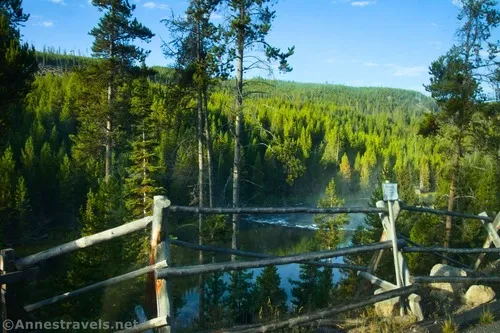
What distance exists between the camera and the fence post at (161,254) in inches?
156

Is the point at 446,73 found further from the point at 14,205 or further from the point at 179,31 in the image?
the point at 14,205

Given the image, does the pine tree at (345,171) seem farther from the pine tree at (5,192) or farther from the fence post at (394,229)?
the fence post at (394,229)

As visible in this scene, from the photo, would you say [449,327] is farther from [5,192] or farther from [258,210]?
[5,192]

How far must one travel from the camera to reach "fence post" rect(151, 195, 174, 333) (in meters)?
3.96

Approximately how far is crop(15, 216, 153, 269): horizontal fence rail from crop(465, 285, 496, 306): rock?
16.9 feet

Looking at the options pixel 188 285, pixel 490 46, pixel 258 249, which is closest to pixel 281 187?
pixel 258 249

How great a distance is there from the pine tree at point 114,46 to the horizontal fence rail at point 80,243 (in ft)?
68.8

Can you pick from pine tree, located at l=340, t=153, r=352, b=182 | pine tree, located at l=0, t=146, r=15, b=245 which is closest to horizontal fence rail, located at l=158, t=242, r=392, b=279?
pine tree, located at l=0, t=146, r=15, b=245

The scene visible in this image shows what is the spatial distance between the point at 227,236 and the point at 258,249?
105 feet

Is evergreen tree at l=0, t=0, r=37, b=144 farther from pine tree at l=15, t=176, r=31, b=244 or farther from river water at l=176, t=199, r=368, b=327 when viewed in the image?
pine tree at l=15, t=176, r=31, b=244

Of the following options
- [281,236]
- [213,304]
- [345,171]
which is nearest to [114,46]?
[213,304]

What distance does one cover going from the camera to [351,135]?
126062 millimetres

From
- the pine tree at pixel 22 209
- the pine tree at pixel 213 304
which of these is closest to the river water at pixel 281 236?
the pine tree at pixel 213 304

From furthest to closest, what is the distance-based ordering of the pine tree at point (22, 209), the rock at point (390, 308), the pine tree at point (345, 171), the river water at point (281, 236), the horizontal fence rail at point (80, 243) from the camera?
1. the pine tree at point (345, 171)
2. the pine tree at point (22, 209)
3. the river water at point (281, 236)
4. the rock at point (390, 308)
5. the horizontal fence rail at point (80, 243)
